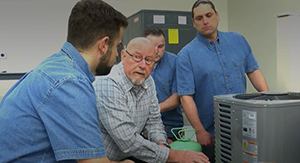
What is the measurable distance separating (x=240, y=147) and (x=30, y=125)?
692 mm

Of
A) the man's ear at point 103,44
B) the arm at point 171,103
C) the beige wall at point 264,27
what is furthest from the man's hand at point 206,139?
the beige wall at point 264,27

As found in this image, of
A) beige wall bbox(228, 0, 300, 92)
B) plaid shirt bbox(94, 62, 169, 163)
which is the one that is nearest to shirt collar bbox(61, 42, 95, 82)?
plaid shirt bbox(94, 62, 169, 163)

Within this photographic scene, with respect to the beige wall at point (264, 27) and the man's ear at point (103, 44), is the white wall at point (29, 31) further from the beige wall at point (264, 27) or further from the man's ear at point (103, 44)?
the man's ear at point (103, 44)

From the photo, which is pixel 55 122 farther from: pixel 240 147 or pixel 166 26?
pixel 166 26

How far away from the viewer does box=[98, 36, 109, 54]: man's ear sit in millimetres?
969

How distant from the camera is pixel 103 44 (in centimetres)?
97

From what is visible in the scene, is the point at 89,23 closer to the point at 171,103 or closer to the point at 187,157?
the point at 187,157

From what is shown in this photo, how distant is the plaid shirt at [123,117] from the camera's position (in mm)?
1266

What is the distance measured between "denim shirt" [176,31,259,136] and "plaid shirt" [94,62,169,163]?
323 mm

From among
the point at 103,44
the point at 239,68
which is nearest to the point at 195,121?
the point at 239,68

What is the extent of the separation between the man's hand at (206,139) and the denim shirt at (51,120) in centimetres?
84

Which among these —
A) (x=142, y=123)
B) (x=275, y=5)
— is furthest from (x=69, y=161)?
(x=275, y=5)

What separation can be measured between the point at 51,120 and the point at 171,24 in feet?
6.90

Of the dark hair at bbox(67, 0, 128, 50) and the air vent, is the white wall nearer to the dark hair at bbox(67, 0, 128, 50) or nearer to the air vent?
the dark hair at bbox(67, 0, 128, 50)
